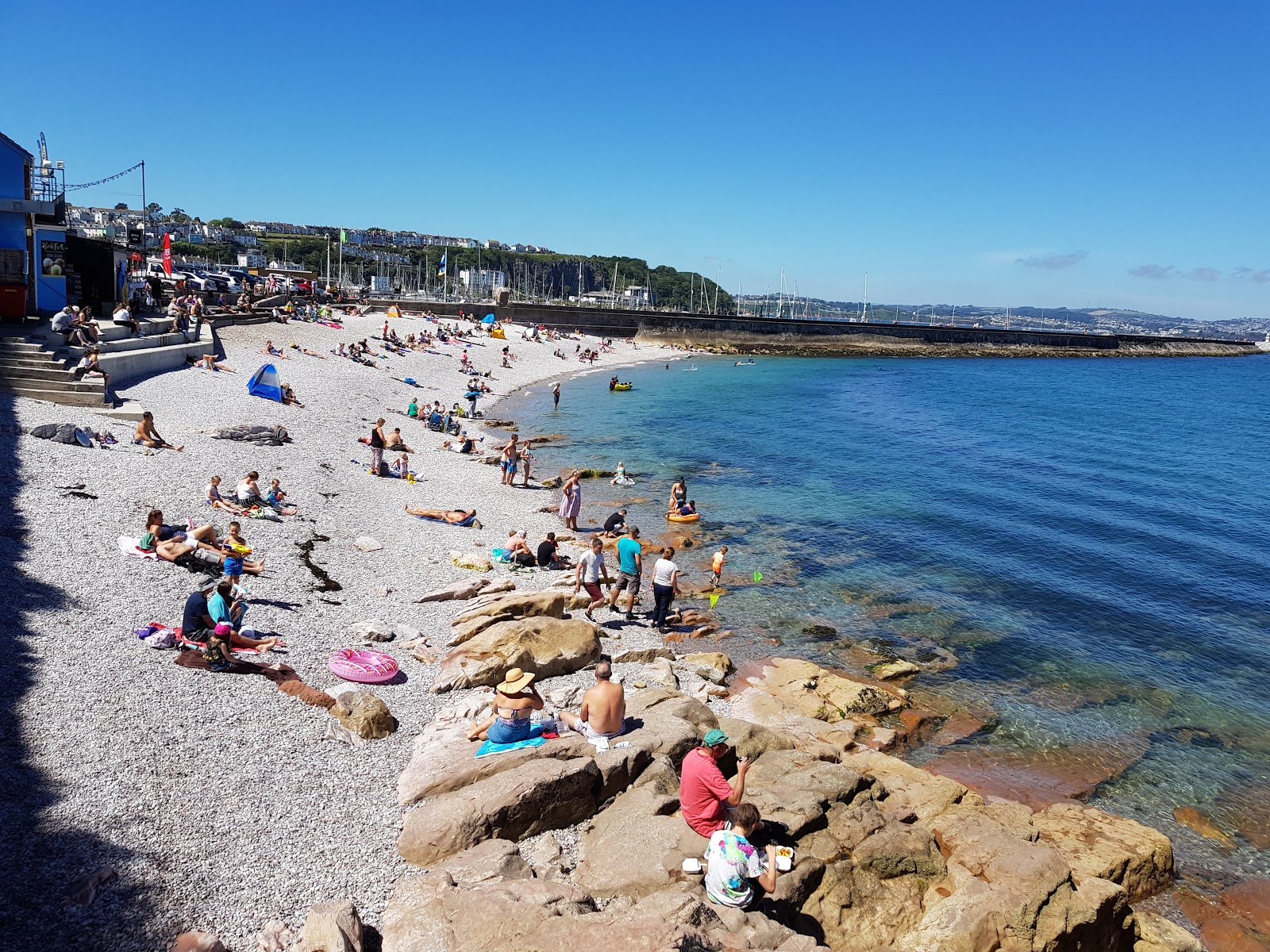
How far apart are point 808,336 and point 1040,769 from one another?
10257 centimetres

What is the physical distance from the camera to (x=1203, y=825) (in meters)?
11.4

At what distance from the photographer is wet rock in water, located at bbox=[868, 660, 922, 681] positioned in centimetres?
1504

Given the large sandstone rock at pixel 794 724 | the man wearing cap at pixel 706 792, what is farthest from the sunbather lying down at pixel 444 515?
the man wearing cap at pixel 706 792

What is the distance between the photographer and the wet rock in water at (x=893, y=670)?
49.3 feet

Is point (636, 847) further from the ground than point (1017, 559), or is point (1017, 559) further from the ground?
point (636, 847)

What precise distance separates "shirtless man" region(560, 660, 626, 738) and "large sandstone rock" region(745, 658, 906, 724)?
14.7 ft

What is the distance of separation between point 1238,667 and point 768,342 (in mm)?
92859

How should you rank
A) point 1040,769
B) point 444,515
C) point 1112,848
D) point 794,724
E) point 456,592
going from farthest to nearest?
point 444,515
point 456,592
point 794,724
point 1040,769
point 1112,848

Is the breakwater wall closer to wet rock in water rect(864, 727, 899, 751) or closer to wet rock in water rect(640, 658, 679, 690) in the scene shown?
wet rock in water rect(640, 658, 679, 690)

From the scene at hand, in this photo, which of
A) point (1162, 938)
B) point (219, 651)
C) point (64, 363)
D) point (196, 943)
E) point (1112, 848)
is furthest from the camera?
point (64, 363)

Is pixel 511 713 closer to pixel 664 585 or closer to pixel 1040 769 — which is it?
pixel 664 585

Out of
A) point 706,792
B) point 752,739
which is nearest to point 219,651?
point 706,792

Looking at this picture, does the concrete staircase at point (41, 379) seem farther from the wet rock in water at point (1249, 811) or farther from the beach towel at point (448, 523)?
the wet rock in water at point (1249, 811)

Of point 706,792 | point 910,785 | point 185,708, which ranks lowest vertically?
point 910,785
